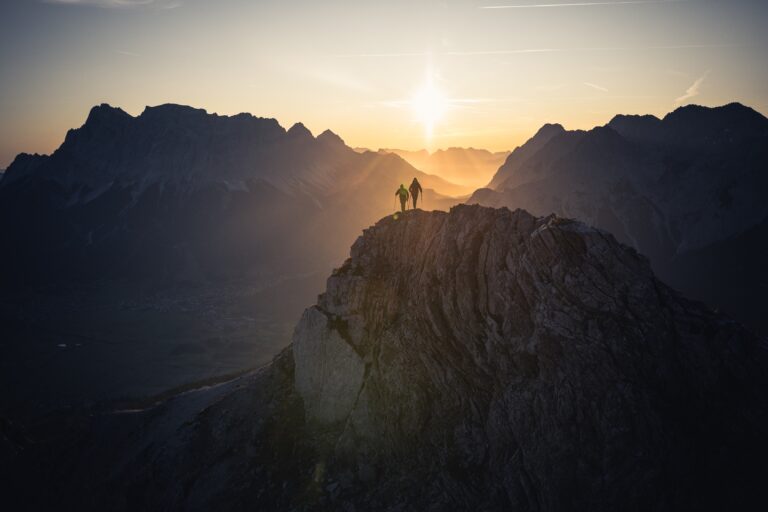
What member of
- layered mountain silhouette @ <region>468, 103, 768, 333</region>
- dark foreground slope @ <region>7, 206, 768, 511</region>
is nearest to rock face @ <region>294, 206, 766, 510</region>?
dark foreground slope @ <region>7, 206, 768, 511</region>

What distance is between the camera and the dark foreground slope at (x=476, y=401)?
34.7 meters

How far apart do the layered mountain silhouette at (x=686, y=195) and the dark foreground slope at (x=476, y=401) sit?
336 ft

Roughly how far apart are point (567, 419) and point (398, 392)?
658 inches

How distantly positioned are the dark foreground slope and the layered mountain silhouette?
102503 mm

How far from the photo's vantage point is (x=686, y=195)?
16638 cm

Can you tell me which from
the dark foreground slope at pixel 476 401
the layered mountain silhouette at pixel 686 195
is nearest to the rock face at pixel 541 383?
the dark foreground slope at pixel 476 401

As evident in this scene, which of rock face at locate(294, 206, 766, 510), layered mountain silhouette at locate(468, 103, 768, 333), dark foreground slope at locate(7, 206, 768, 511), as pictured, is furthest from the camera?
layered mountain silhouette at locate(468, 103, 768, 333)

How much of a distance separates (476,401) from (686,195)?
164597mm

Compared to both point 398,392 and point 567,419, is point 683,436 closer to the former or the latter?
point 567,419

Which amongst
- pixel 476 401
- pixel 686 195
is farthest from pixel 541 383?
pixel 686 195

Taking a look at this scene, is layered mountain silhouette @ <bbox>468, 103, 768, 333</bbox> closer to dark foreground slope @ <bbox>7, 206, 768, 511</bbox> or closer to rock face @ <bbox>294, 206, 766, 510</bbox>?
rock face @ <bbox>294, 206, 766, 510</bbox>

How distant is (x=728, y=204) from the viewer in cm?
15338

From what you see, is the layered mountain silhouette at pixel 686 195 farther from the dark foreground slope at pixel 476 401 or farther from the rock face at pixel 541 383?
the dark foreground slope at pixel 476 401

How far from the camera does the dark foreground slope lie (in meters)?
34.7
